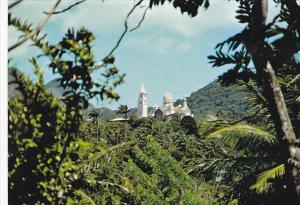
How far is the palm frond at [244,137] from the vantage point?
8.55 meters

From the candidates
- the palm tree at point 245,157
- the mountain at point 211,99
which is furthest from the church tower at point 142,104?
the palm tree at point 245,157

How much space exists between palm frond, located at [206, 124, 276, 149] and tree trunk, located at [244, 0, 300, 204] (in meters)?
6.41

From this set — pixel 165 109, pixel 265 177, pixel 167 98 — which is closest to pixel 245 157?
pixel 265 177

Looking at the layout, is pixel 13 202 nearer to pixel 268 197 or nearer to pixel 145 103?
pixel 268 197

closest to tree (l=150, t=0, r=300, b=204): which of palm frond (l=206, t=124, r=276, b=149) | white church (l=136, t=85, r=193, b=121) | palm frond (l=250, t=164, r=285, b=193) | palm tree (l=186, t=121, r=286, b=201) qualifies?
palm frond (l=250, t=164, r=285, b=193)

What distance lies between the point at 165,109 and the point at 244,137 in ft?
351

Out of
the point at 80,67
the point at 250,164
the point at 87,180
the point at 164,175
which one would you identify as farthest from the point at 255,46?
the point at 164,175

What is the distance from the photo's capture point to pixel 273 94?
76.4 inches

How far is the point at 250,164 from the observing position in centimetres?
881

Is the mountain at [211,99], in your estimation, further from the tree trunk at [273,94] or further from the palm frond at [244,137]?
the tree trunk at [273,94]

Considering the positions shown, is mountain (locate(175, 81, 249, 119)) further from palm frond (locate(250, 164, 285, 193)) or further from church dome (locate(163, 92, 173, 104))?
palm frond (locate(250, 164, 285, 193))

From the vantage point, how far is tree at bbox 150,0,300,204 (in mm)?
1656

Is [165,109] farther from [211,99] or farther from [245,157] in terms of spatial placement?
[245,157]

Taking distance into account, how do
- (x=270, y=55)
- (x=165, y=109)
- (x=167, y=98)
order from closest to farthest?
(x=270, y=55), (x=165, y=109), (x=167, y=98)
